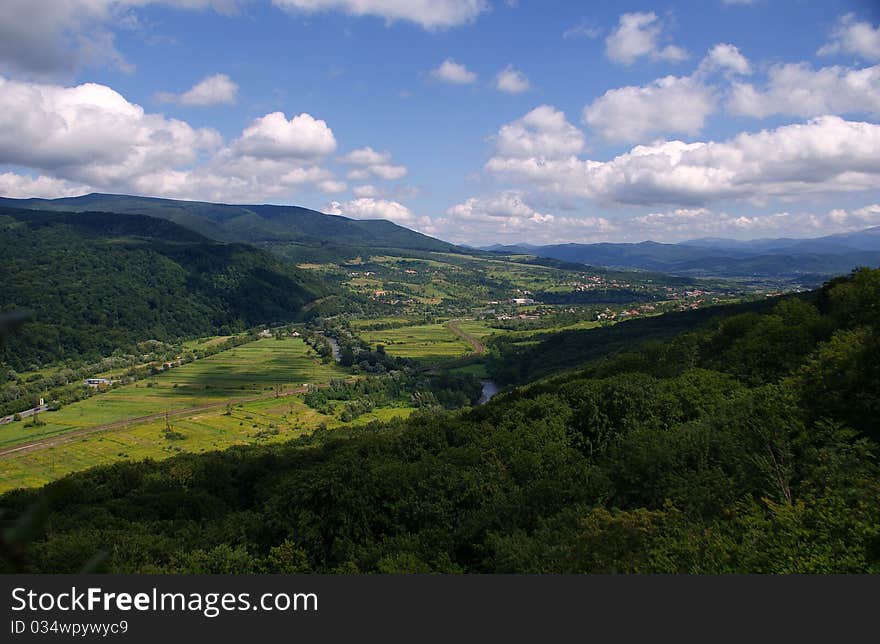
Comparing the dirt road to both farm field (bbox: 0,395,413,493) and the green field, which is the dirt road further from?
the green field

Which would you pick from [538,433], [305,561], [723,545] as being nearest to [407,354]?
[538,433]

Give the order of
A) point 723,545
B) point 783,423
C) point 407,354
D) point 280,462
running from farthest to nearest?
point 407,354
point 280,462
point 783,423
point 723,545

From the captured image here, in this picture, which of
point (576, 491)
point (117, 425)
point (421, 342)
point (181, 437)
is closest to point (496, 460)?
point (576, 491)

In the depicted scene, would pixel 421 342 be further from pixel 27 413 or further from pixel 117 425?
pixel 27 413

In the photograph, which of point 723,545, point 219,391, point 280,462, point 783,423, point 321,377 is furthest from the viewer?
point 321,377

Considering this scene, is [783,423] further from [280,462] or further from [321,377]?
[321,377]

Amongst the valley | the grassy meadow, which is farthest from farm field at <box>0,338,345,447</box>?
the grassy meadow
